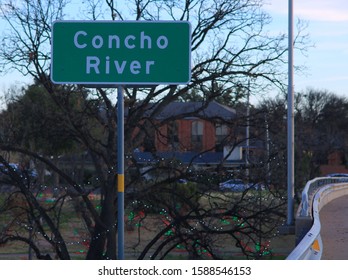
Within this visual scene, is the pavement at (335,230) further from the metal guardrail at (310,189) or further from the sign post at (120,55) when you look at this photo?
the sign post at (120,55)

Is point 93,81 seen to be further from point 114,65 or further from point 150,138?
point 150,138

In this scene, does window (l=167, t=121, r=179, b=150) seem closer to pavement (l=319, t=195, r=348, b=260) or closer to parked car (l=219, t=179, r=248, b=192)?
parked car (l=219, t=179, r=248, b=192)

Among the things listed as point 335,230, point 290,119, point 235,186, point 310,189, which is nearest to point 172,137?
point 235,186

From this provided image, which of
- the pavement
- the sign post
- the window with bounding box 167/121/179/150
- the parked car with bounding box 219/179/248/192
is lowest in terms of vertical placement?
the pavement

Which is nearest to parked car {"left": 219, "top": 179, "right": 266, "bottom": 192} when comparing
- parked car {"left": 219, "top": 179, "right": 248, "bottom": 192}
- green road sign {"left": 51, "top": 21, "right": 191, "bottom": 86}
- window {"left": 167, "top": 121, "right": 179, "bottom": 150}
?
parked car {"left": 219, "top": 179, "right": 248, "bottom": 192}

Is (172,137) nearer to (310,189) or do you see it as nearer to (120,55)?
(310,189)

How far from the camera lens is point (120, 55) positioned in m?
10.1

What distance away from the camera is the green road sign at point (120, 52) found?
1010cm

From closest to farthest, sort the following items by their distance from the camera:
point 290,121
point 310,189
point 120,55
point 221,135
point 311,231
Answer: point 120,55 → point 311,231 → point 290,121 → point 310,189 → point 221,135

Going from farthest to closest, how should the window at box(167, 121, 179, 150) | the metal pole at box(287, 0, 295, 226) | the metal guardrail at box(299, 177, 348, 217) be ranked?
the window at box(167, 121, 179, 150)
the metal pole at box(287, 0, 295, 226)
the metal guardrail at box(299, 177, 348, 217)

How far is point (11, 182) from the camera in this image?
2633 centimetres

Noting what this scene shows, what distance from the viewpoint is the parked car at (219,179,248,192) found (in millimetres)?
28117

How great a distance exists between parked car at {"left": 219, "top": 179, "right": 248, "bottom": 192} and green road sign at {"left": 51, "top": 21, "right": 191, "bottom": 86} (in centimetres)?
1694

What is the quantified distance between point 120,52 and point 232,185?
21495 millimetres
